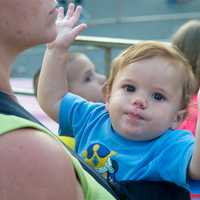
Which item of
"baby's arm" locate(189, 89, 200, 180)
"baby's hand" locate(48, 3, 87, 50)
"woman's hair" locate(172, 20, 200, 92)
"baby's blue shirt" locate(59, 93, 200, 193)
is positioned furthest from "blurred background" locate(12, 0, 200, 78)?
"baby's arm" locate(189, 89, 200, 180)

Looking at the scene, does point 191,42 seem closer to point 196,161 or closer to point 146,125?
point 146,125

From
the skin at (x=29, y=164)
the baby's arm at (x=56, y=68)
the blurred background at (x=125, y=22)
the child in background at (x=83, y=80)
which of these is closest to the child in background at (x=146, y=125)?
the baby's arm at (x=56, y=68)

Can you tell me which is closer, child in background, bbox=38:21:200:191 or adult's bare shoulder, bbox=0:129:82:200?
adult's bare shoulder, bbox=0:129:82:200

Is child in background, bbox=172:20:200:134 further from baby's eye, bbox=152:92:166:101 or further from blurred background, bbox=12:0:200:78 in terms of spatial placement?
blurred background, bbox=12:0:200:78

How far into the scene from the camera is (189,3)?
1438 cm

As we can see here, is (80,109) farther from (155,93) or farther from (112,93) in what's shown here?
(155,93)

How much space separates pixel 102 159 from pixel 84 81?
1.65 meters

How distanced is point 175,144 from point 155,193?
0.56 ft

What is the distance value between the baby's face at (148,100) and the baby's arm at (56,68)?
0.35 m

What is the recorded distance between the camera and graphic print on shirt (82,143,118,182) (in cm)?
196

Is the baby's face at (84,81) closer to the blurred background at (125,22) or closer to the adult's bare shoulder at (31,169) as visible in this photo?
the adult's bare shoulder at (31,169)

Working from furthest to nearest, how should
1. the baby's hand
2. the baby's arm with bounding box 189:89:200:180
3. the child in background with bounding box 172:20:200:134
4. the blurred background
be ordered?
the blurred background, the child in background with bounding box 172:20:200:134, the baby's hand, the baby's arm with bounding box 189:89:200:180

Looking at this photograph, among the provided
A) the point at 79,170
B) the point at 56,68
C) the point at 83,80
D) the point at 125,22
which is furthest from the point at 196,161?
the point at 125,22

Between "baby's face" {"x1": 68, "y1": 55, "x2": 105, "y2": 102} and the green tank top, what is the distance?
2.16m
